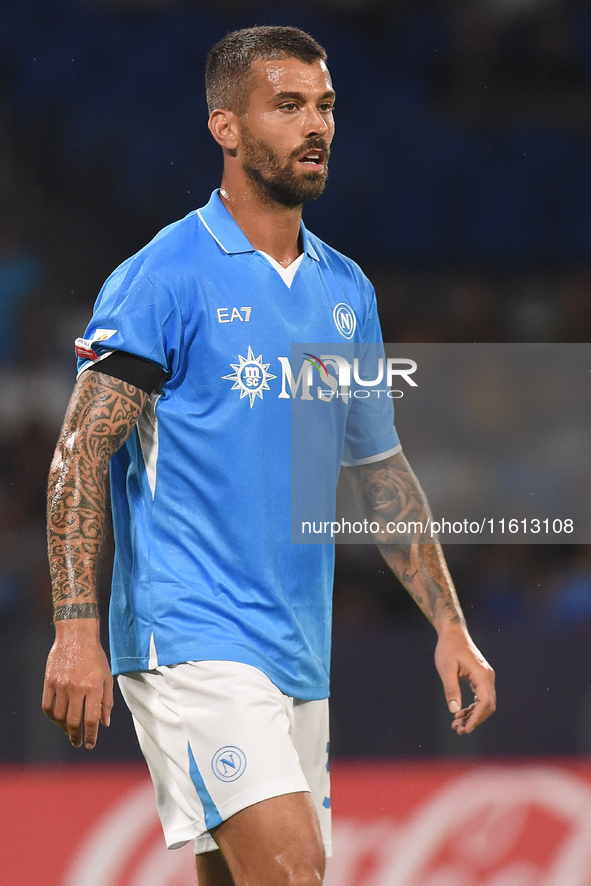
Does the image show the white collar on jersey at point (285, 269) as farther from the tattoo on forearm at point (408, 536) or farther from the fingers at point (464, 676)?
the fingers at point (464, 676)

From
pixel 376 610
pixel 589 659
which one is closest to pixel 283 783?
pixel 589 659

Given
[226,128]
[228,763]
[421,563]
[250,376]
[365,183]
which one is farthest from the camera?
[365,183]

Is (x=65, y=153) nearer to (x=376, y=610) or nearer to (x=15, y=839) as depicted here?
(x=376, y=610)

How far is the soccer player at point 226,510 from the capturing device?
2355 mm

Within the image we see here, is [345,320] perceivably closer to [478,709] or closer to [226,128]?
[226,128]

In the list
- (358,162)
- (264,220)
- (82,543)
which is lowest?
(82,543)

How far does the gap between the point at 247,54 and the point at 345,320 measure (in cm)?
64

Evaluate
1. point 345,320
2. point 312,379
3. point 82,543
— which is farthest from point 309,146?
point 82,543

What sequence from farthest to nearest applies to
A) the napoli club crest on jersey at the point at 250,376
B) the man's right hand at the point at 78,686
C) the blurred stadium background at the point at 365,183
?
the blurred stadium background at the point at 365,183, the napoli club crest on jersey at the point at 250,376, the man's right hand at the point at 78,686

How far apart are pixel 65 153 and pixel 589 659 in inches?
166

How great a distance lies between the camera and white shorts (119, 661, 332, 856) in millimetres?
2355

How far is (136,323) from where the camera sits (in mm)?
2479

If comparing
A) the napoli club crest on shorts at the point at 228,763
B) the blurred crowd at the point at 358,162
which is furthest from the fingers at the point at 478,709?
the blurred crowd at the point at 358,162

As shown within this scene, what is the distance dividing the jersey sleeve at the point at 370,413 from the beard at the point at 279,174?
338 mm
